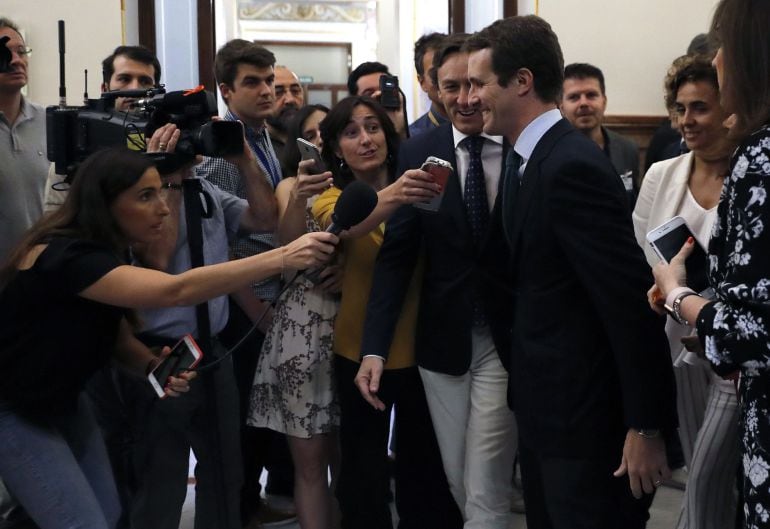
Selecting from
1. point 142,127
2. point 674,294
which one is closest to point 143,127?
point 142,127

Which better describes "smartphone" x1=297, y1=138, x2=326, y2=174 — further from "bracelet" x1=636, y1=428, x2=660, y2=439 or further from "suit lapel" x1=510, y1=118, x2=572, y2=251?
"bracelet" x1=636, y1=428, x2=660, y2=439

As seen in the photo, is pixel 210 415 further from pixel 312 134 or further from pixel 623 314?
pixel 312 134

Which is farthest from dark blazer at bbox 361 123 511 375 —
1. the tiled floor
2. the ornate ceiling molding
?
the ornate ceiling molding

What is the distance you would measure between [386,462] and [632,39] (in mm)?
4105

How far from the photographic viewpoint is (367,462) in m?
3.06

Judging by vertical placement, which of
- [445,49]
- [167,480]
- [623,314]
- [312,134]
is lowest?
[167,480]

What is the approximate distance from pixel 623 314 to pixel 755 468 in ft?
1.57

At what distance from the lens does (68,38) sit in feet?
18.2

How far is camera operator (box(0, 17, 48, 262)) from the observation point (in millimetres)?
3742

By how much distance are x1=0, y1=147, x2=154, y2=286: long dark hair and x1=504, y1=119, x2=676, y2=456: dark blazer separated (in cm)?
100

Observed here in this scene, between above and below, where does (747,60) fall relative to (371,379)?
above

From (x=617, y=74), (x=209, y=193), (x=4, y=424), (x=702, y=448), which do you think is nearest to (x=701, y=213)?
(x=702, y=448)

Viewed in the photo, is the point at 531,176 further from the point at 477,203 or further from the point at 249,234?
the point at 249,234

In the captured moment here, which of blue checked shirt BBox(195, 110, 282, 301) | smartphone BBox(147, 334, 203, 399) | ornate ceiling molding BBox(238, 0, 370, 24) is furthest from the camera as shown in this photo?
ornate ceiling molding BBox(238, 0, 370, 24)
